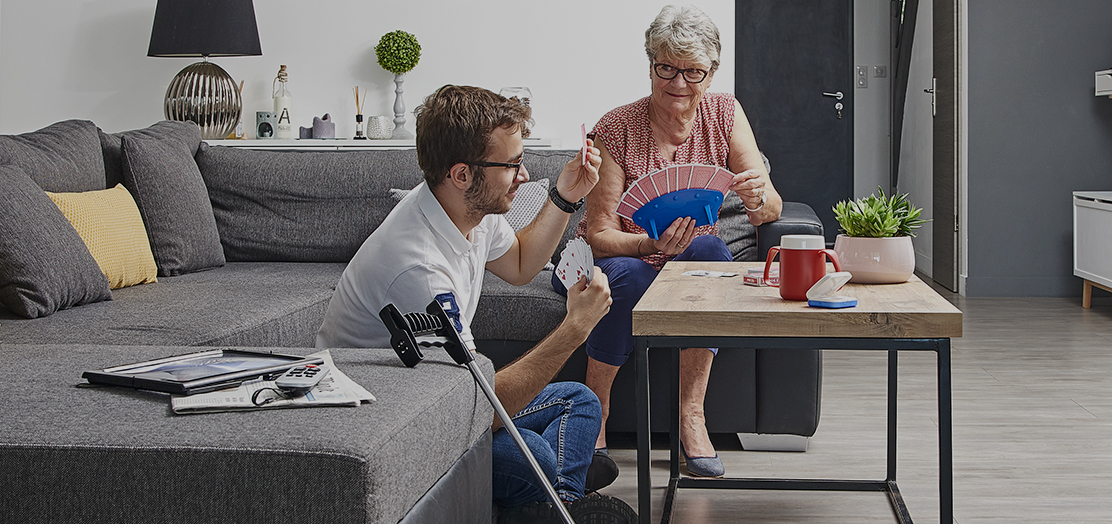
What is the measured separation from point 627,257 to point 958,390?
138 cm

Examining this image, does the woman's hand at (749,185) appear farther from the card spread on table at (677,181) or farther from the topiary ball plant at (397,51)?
the topiary ball plant at (397,51)

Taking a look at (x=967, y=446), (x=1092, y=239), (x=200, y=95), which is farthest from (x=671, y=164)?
(x=1092, y=239)

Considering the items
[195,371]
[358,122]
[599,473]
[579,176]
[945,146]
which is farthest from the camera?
[945,146]

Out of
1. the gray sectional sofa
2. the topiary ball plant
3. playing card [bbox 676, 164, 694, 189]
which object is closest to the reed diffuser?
the topiary ball plant

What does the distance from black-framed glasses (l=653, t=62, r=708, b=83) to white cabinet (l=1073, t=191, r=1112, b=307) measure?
9.11 feet

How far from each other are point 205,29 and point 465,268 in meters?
2.78

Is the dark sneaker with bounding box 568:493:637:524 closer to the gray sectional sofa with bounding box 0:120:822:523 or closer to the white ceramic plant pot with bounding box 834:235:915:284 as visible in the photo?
the gray sectional sofa with bounding box 0:120:822:523

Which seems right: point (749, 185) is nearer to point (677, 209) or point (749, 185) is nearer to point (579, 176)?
point (677, 209)

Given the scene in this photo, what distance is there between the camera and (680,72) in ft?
8.21

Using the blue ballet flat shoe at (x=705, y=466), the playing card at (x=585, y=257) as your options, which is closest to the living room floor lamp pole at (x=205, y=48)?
the blue ballet flat shoe at (x=705, y=466)

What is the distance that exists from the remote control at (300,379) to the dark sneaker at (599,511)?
59 cm

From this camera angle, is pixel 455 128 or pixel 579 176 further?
pixel 579 176

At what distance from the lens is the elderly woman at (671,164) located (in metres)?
2.41

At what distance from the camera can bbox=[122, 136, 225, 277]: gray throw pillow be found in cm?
291
